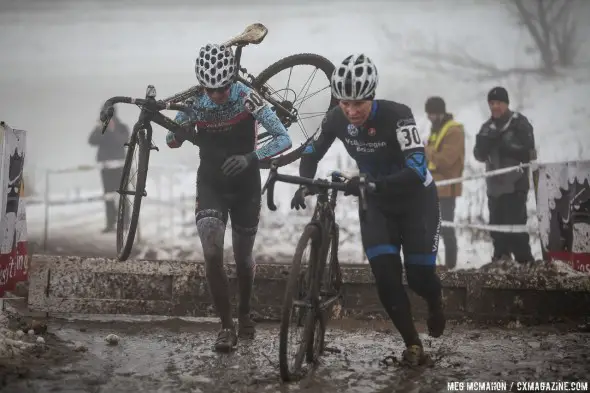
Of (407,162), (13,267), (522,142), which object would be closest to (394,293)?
(407,162)

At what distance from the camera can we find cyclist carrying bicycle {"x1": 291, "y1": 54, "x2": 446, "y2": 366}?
6.07 meters

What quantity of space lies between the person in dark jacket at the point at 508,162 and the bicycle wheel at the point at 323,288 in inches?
185

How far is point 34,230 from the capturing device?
1750cm

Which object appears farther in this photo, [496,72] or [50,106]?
[496,72]

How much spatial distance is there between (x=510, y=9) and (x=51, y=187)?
12505 mm

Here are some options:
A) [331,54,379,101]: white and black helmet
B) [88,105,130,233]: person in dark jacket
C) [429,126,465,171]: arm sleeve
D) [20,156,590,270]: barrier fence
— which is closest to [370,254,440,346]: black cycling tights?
[331,54,379,101]: white and black helmet

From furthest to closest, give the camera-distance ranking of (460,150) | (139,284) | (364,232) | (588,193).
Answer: (460,150) → (588,193) → (139,284) → (364,232)

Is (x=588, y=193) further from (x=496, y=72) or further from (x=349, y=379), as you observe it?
(x=496, y=72)

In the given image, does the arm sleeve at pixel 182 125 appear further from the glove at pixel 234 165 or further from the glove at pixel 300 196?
the glove at pixel 300 196

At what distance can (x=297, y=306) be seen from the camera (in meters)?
5.77

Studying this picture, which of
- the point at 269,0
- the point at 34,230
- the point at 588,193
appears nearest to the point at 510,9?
the point at 269,0

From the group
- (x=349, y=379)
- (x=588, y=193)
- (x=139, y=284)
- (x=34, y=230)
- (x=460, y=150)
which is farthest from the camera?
(x=34, y=230)

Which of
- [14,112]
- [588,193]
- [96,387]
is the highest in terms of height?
[14,112]

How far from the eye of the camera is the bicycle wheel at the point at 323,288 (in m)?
5.96
